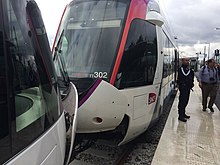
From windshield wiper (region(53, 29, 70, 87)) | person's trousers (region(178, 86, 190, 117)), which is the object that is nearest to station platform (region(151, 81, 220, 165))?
person's trousers (region(178, 86, 190, 117))

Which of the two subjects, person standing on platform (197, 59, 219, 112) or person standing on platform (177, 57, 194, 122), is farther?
person standing on platform (197, 59, 219, 112)

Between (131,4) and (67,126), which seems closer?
(67,126)

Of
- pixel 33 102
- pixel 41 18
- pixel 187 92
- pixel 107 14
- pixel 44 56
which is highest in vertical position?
pixel 107 14

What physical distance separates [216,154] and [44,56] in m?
3.86

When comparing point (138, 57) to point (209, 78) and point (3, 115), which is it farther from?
point (209, 78)

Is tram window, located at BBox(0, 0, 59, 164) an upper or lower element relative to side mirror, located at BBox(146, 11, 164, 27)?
lower

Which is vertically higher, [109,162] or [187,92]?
[187,92]

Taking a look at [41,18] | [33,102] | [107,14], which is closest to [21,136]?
[33,102]

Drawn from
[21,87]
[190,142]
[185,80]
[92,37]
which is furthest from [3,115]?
[185,80]

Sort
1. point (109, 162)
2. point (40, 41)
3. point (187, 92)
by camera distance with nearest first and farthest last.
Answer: point (40, 41) → point (109, 162) → point (187, 92)

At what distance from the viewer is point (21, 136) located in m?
1.52

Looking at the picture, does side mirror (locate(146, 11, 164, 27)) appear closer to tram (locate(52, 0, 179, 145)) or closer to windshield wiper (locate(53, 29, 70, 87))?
tram (locate(52, 0, 179, 145))

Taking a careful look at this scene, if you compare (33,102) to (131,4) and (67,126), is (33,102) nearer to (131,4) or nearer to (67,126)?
(67,126)

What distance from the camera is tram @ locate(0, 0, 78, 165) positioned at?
4.58ft
